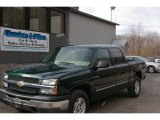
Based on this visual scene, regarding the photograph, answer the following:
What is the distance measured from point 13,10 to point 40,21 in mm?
2076

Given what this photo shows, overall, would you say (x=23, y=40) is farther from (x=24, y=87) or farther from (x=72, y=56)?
(x=24, y=87)

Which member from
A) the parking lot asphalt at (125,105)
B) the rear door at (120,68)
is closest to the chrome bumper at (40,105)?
the parking lot asphalt at (125,105)

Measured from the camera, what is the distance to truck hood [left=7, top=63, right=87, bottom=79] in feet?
17.1

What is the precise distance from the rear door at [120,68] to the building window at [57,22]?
7.71 metres

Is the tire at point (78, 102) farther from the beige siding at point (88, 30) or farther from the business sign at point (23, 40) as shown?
the beige siding at point (88, 30)

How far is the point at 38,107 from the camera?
5.02 meters

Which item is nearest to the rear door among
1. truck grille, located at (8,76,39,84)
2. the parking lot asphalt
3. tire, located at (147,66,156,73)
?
the parking lot asphalt

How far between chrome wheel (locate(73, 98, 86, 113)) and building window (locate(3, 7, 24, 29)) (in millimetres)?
7386

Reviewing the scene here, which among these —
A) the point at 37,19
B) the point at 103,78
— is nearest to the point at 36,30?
the point at 37,19

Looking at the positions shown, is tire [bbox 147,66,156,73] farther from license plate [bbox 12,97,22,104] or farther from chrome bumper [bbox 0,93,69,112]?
license plate [bbox 12,97,22,104]

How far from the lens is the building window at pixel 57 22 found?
15055 millimetres

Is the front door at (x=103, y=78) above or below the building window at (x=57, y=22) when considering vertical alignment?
below

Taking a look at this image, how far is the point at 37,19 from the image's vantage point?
13.7 metres

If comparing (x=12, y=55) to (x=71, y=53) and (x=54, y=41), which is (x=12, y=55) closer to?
(x=54, y=41)
